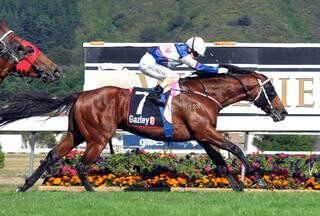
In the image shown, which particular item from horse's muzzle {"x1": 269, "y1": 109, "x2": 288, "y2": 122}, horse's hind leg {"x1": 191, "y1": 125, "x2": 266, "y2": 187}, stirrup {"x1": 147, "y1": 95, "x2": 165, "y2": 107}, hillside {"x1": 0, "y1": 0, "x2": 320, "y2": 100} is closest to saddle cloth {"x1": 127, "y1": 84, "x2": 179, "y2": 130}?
stirrup {"x1": 147, "y1": 95, "x2": 165, "y2": 107}

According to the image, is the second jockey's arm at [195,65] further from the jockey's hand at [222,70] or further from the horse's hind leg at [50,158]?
the horse's hind leg at [50,158]

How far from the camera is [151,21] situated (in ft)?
274

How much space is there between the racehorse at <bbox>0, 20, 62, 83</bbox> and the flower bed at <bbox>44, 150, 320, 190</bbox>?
220 centimetres

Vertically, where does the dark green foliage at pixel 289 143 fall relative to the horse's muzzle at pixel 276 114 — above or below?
below

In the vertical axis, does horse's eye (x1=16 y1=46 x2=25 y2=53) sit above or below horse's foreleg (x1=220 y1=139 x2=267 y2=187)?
above

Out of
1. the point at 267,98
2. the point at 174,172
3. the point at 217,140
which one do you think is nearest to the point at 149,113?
the point at 217,140

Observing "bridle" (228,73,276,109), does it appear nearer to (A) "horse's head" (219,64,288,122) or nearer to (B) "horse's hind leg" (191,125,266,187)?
Result: (A) "horse's head" (219,64,288,122)

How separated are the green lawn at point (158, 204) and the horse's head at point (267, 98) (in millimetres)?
2124

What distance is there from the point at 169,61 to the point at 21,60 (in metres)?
2.44

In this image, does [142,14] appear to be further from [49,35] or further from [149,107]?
[149,107]

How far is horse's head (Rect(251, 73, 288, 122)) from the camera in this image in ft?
41.8

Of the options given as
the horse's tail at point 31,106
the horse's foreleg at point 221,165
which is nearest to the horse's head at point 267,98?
the horse's foreleg at point 221,165

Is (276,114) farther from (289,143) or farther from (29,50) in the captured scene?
(289,143)

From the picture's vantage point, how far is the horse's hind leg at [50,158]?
39.4 feet
